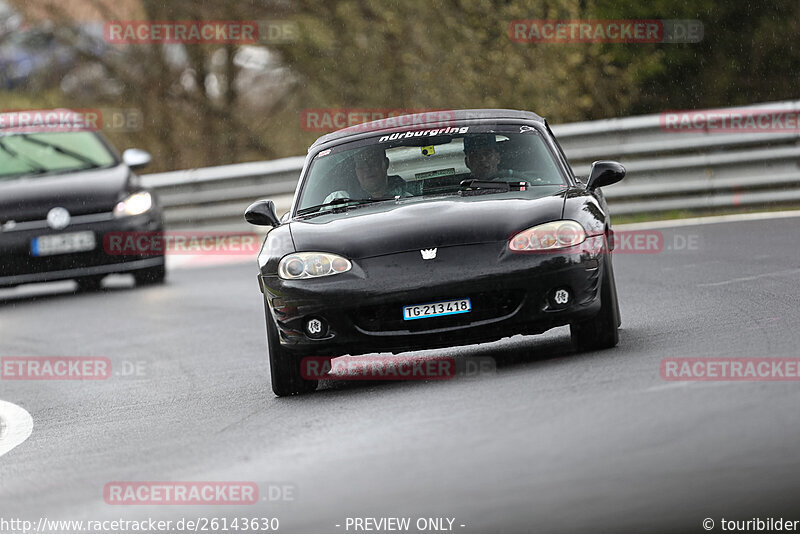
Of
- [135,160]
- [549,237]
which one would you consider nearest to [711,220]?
[135,160]

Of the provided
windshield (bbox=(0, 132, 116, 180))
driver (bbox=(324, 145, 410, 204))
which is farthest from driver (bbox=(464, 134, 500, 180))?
windshield (bbox=(0, 132, 116, 180))

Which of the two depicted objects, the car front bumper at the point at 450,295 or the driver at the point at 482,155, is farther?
the driver at the point at 482,155

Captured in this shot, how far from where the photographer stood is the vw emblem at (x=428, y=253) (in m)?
8.03

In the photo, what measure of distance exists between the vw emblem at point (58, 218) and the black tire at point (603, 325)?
30.6ft

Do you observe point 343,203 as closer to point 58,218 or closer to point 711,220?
point 58,218

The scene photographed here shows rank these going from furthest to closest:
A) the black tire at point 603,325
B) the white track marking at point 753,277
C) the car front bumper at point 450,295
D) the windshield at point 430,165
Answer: the white track marking at point 753,277
the windshield at point 430,165
the black tire at point 603,325
the car front bumper at point 450,295
